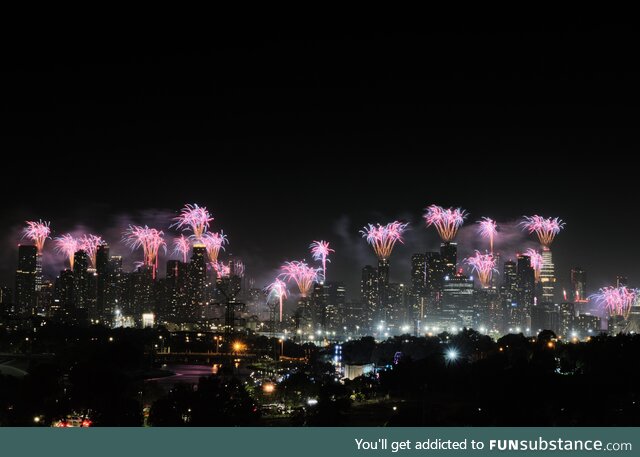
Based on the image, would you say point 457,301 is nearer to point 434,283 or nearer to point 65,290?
point 434,283

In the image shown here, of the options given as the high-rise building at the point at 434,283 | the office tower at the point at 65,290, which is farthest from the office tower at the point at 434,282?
the office tower at the point at 65,290

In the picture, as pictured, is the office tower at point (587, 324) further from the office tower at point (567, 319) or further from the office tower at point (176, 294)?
the office tower at point (176, 294)

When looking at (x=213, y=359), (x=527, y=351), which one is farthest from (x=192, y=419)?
(x=213, y=359)

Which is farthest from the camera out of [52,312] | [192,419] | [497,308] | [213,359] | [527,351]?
[497,308]

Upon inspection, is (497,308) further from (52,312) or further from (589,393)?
(589,393)

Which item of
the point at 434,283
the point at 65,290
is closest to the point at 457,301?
the point at 434,283

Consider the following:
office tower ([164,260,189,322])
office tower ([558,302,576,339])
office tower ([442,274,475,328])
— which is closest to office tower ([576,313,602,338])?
office tower ([558,302,576,339])
